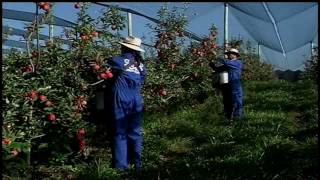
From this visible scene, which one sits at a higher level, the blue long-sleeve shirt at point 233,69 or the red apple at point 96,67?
the blue long-sleeve shirt at point 233,69

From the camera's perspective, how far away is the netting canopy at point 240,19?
471 inches

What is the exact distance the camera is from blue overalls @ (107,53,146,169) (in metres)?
6.19

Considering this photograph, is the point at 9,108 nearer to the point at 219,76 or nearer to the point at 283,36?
the point at 219,76

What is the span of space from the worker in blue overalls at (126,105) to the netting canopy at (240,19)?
400 centimetres

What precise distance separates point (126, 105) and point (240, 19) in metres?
15.2

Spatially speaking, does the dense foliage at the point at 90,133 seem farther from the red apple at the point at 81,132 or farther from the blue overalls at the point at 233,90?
the blue overalls at the point at 233,90

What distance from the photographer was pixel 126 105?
246 inches

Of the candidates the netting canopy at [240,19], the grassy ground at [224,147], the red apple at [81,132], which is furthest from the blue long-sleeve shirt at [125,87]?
the netting canopy at [240,19]

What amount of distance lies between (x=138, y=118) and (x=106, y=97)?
16.6 inches

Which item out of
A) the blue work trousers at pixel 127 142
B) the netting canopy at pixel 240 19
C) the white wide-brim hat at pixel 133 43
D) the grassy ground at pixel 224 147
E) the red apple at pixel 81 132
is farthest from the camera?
the netting canopy at pixel 240 19

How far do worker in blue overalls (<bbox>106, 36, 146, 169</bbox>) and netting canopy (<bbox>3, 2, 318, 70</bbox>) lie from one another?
4004mm

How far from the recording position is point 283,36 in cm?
2425

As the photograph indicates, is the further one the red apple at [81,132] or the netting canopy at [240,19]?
the netting canopy at [240,19]

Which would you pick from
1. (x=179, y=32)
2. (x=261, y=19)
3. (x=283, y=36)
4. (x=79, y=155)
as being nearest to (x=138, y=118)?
(x=79, y=155)
